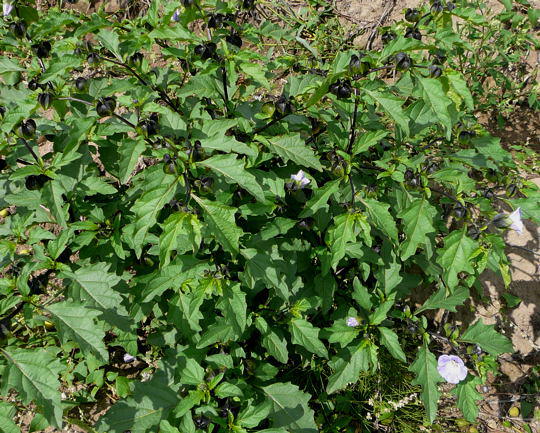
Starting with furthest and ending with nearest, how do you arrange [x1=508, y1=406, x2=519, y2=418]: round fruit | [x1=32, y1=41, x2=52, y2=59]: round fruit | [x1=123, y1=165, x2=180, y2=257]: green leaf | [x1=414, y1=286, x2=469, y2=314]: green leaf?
[x1=508, y1=406, x2=519, y2=418]: round fruit
[x1=414, y1=286, x2=469, y2=314]: green leaf
[x1=32, y1=41, x2=52, y2=59]: round fruit
[x1=123, y1=165, x2=180, y2=257]: green leaf

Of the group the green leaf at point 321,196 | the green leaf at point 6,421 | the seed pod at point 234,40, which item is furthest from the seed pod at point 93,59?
the green leaf at point 6,421

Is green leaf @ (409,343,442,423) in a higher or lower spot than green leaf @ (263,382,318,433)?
higher

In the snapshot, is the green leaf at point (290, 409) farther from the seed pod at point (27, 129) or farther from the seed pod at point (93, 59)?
the seed pod at point (93, 59)

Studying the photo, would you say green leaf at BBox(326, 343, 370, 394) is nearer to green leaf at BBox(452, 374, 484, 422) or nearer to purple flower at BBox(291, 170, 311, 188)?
green leaf at BBox(452, 374, 484, 422)

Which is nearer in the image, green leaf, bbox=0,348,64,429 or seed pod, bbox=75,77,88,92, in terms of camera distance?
green leaf, bbox=0,348,64,429

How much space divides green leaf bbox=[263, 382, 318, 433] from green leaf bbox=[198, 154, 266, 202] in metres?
1.57

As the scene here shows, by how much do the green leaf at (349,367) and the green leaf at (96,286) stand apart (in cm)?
150

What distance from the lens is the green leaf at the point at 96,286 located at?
257cm

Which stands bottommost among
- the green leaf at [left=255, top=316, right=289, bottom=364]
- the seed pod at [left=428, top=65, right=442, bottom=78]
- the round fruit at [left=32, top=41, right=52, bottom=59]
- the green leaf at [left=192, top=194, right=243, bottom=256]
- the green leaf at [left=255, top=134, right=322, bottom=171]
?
the green leaf at [left=255, top=316, right=289, bottom=364]

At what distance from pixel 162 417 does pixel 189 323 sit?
28.4 inches

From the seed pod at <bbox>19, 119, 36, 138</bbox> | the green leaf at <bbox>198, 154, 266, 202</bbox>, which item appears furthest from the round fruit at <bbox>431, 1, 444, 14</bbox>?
the seed pod at <bbox>19, 119, 36, 138</bbox>

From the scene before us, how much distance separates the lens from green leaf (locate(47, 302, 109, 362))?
7.59ft

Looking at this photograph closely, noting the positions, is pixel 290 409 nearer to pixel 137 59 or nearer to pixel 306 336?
pixel 306 336

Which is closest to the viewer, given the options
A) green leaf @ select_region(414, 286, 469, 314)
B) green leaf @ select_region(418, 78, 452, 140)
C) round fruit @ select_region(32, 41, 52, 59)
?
green leaf @ select_region(418, 78, 452, 140)
